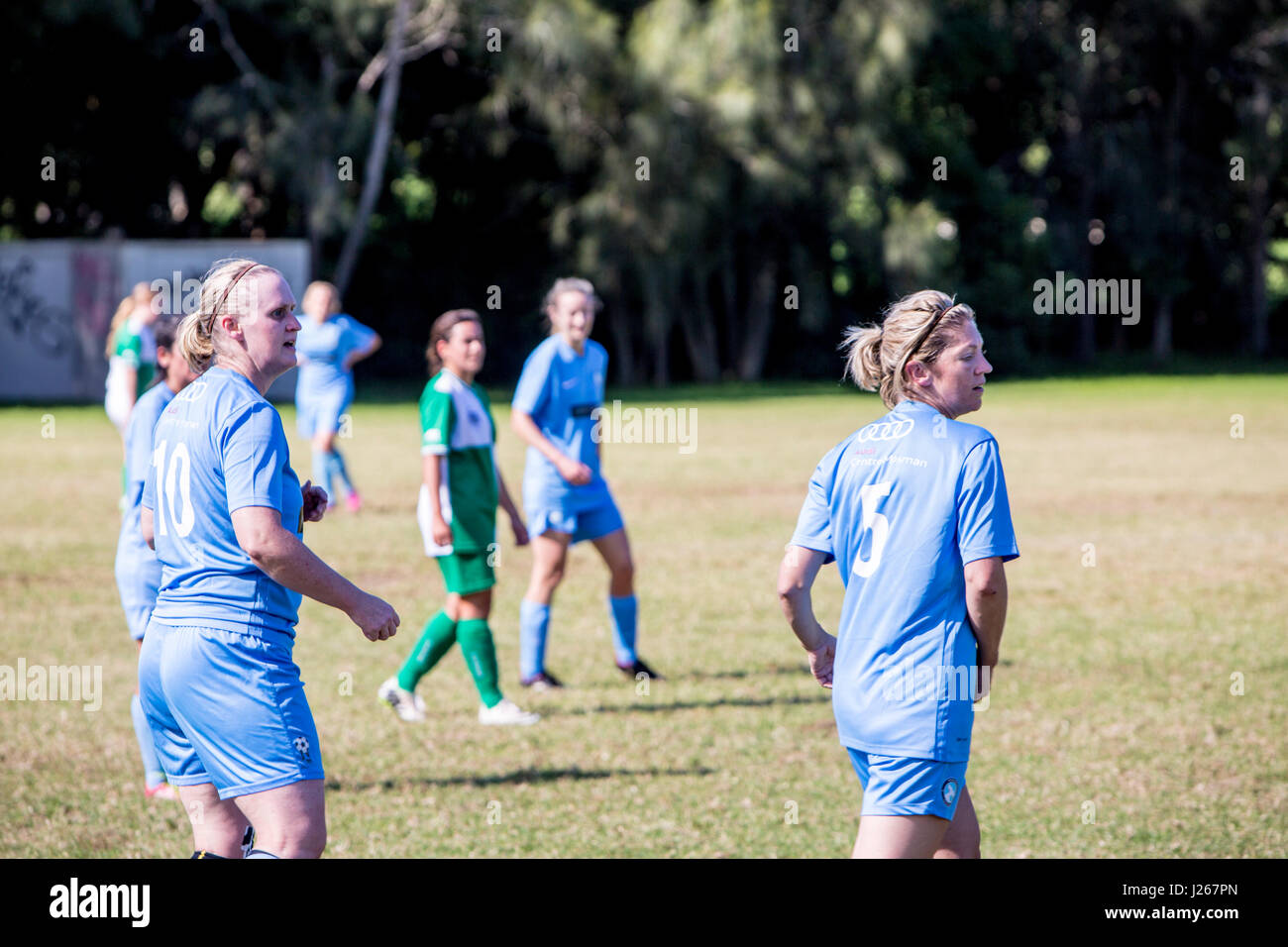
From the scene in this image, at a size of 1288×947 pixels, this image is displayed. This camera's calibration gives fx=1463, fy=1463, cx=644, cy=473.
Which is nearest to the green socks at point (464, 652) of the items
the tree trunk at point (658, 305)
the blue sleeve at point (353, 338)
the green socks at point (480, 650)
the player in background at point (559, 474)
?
the green socks at point (480, 650)

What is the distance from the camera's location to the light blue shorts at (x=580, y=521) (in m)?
7.95

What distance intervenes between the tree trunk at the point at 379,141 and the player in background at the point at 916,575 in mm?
30363

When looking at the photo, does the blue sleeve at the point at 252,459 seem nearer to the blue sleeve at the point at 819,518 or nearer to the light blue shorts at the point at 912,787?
the blue sleeve at the point at 819,518

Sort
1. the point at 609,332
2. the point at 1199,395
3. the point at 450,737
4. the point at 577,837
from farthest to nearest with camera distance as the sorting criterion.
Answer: the point at 609,332 → the point at 1199,395 → the point at 450,737 → the point at 577,837

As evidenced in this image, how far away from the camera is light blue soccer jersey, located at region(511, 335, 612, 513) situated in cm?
794

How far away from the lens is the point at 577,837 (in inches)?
218

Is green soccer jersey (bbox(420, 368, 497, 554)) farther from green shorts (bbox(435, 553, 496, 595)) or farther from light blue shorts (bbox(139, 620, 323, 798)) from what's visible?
light blue shorts (bbox(139, 620, 323, 798))

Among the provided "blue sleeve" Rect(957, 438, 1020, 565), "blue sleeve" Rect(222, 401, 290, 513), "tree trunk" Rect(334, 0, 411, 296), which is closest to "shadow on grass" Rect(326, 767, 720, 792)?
"blue sleeve" Rect(222, 401, 290, 513)

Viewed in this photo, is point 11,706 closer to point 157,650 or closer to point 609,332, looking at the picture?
point 157,650

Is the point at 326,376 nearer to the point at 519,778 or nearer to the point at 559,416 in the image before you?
the point at 559,416

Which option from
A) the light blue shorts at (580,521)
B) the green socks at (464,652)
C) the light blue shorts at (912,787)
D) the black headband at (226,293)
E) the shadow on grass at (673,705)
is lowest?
the shadow on grass at (673,705)

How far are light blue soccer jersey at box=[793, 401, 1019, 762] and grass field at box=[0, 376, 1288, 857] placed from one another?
2.01 metres
